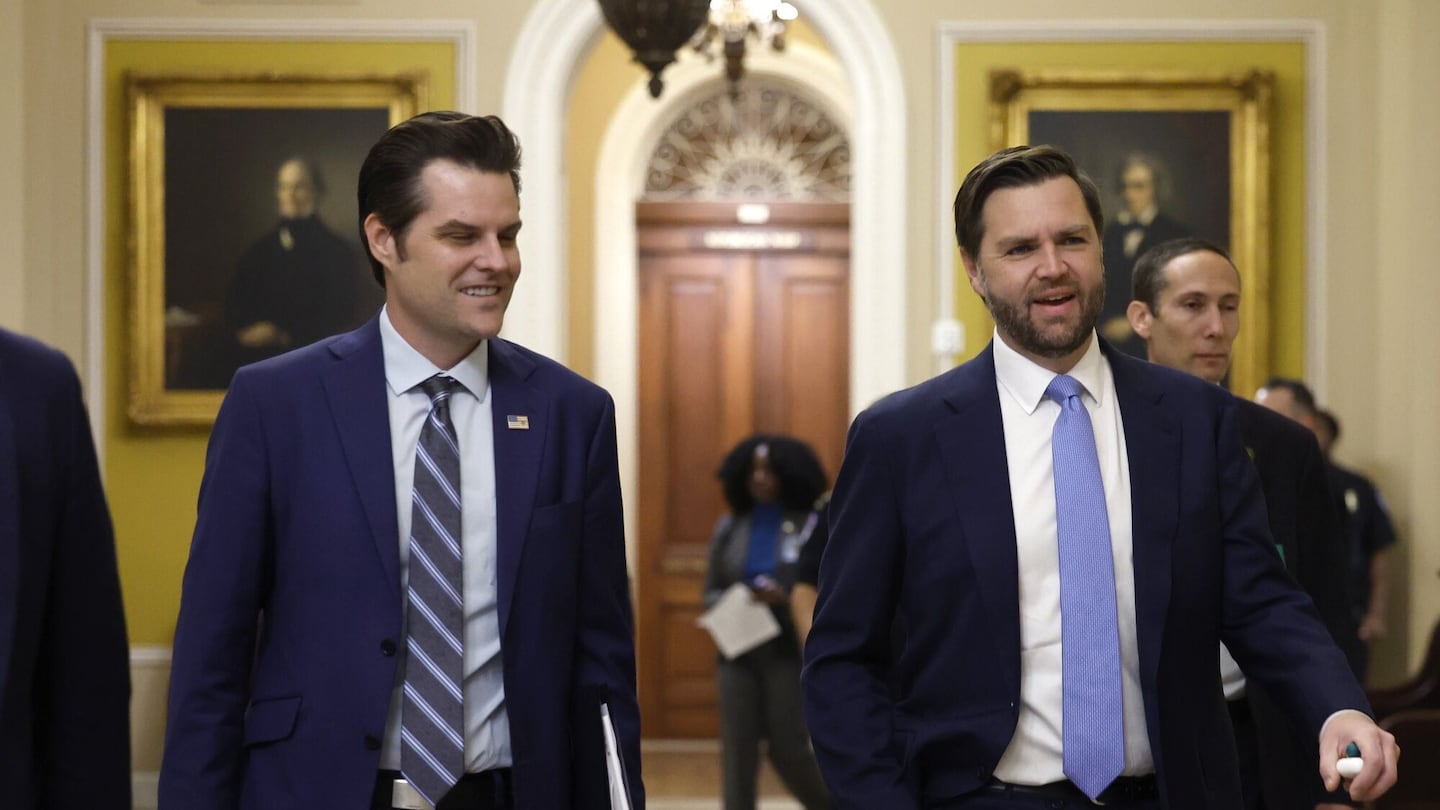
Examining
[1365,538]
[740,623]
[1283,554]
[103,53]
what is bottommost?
[740,623]

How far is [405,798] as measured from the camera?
7.88ft

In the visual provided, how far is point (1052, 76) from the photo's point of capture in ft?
25.0

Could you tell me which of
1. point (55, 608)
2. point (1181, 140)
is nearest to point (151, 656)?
point (1181, 140)

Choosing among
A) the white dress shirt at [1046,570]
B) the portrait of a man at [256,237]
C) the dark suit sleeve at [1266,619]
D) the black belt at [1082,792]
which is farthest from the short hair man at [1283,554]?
the portrait of a man at [256,237]

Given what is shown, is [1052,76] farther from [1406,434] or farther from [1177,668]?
[1177,668]

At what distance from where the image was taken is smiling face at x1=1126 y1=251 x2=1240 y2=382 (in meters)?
3.59

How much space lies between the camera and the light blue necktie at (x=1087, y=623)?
2.30m

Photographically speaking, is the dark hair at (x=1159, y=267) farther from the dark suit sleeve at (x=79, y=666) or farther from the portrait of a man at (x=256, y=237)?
the portrait of a man at (x=256, y=237)

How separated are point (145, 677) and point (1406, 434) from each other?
5582mm

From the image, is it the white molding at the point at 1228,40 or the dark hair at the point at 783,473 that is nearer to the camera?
the dark hair at the point at 783,473

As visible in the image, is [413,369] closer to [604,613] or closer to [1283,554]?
[604,613]

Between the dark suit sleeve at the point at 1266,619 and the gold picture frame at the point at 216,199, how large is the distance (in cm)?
569

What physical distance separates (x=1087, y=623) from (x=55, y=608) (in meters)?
1.30

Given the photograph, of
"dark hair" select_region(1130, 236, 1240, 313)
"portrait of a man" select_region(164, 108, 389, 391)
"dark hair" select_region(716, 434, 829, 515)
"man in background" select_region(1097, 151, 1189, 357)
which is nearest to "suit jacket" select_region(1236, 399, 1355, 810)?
"dark hair" select_region(1130, 236, 1240, 313)
